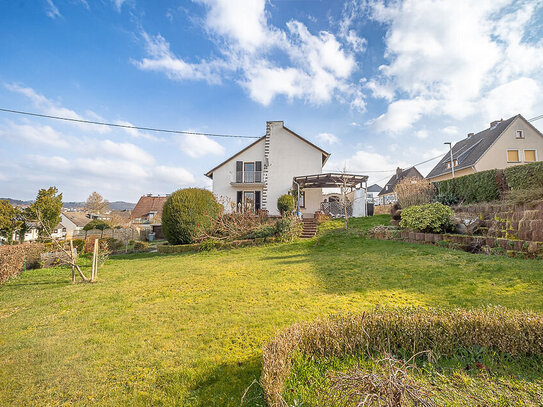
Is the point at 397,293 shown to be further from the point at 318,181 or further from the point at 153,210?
the point at 153,210

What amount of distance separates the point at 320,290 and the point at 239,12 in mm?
8480

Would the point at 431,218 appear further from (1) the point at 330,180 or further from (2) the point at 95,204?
(2) the point at 95,204

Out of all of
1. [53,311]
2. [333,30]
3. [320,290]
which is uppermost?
[333,30]

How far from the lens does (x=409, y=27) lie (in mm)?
7418

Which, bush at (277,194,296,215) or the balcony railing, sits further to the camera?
the balcony railing

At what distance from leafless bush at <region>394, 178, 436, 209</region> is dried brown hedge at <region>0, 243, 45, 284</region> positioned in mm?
16758

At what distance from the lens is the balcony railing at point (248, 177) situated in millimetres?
21062

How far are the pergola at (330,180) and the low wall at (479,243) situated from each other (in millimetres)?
6542

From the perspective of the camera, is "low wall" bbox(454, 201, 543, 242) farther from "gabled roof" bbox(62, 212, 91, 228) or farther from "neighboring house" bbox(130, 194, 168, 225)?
"gabled roof" bbox(62, 212, 91, 228)

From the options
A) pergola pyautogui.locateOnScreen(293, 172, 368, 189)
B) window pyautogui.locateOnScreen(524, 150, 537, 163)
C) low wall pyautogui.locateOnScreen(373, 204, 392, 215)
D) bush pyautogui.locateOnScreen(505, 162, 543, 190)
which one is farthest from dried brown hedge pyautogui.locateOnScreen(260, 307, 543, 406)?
window pyautogui.locateOnScreen(524, 150, 537, 163)

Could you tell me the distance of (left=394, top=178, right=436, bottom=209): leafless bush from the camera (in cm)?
1278

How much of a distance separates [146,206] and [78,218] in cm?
1186

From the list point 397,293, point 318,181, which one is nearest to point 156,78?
point 318,181

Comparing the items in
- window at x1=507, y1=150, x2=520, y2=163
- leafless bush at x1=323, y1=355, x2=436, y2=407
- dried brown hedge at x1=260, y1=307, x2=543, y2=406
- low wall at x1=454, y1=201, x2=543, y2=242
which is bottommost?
dried brown hedge at x1=260, y1=307, x2=543, y2=406
